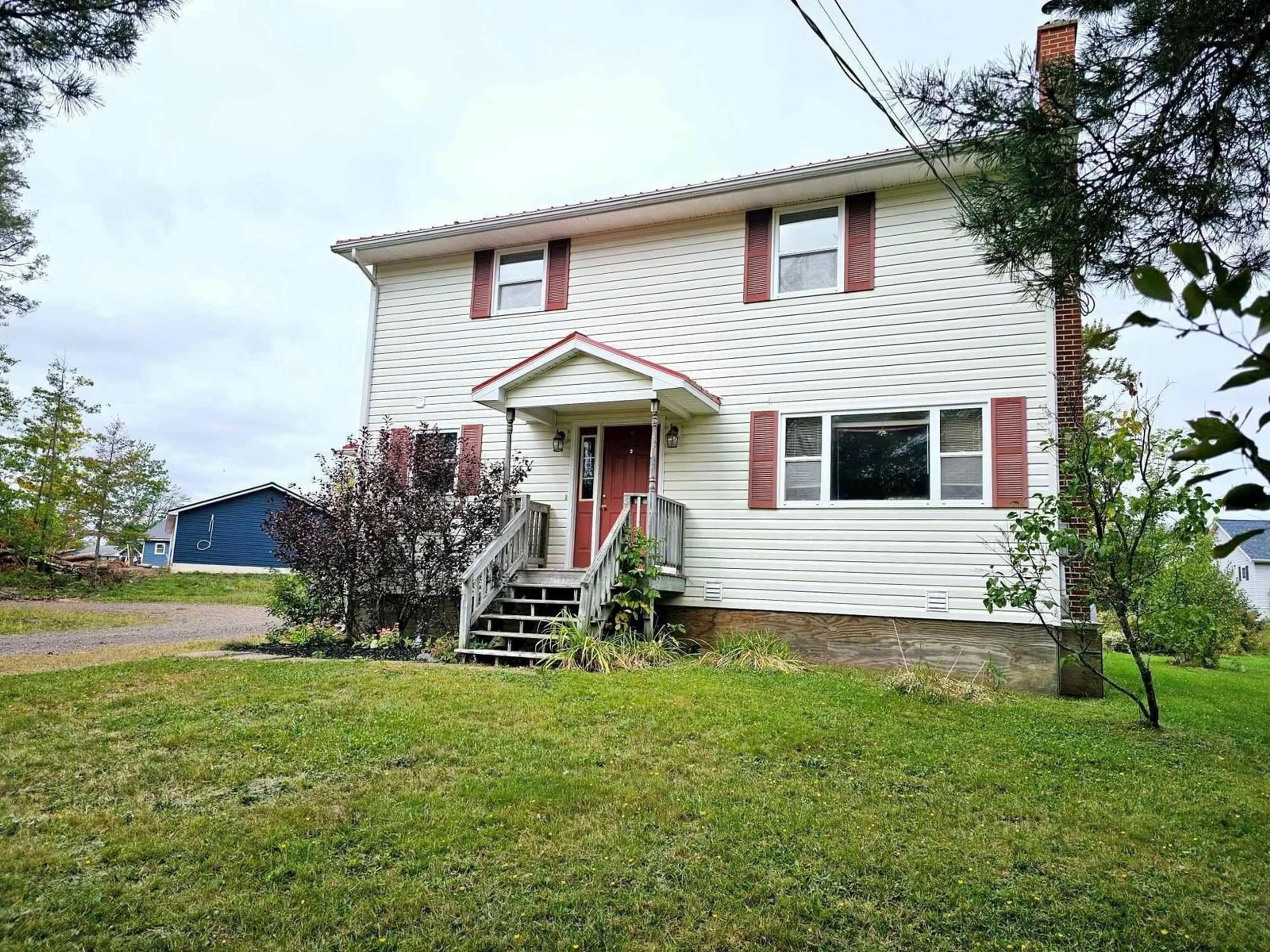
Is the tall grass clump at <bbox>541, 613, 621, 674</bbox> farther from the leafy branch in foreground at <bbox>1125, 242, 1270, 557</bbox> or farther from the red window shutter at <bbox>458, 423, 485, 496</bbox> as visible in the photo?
the leafy branch in foreground at <bbox>1125, 242, 1270, 557</bbox>

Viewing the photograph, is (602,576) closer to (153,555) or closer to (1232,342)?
(1232,342)

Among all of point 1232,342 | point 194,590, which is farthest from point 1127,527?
point 194,590

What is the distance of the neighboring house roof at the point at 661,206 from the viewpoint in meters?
9.20

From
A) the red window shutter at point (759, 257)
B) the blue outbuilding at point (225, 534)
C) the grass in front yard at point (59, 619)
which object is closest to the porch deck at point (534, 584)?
the red window shutter at point (759, 257)

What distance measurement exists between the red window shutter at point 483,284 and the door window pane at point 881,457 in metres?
5.59

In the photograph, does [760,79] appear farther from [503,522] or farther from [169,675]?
[169,675]

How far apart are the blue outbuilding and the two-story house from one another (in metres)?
24.7

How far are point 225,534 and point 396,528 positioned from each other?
88.1 ft

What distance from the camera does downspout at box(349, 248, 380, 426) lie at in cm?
1205

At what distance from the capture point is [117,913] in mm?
2697

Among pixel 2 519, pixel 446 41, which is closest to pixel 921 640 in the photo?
pixel 446 41

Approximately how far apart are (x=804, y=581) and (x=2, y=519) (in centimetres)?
2051

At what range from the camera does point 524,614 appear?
9344mm

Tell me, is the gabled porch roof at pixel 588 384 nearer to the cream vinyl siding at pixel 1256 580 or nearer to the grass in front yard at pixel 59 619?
the grass in front yard at pixel 59 619
